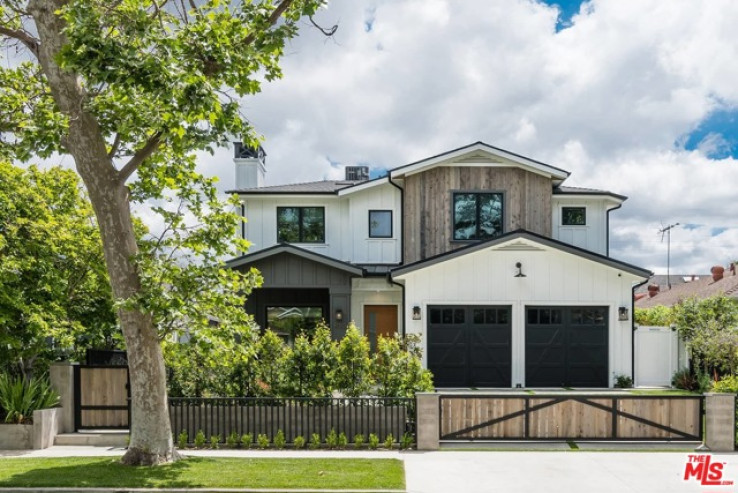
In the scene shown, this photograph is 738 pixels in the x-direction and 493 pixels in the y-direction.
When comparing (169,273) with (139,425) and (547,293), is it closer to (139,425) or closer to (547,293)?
(139,425)

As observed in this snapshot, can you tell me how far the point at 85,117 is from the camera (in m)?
8.28

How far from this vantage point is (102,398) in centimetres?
1076

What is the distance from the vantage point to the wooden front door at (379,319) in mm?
18234

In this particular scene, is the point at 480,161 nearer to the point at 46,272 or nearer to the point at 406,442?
the point at 406,442

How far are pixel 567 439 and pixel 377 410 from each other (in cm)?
353

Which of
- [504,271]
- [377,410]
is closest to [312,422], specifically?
[377,410]

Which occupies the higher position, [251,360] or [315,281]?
[315,281]

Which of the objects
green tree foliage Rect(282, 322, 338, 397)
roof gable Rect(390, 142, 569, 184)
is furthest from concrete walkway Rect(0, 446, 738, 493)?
roof gable Rect(390, 142, 569, 184)

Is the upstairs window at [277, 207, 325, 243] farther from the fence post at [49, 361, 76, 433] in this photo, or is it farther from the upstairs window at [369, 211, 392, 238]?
the fence post at [49, 361, 76, 433]

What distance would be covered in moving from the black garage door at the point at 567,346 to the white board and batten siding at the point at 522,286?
20 centimetres

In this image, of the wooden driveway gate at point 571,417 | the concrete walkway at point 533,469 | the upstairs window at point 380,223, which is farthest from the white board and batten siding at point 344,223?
the concrete walkway at point 533,469

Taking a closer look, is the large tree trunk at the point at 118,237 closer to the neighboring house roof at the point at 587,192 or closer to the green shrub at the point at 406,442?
the green shrub at the point at 406,442

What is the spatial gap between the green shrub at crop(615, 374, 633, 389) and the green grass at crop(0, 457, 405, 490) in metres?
9.80

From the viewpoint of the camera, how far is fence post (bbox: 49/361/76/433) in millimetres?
10633
